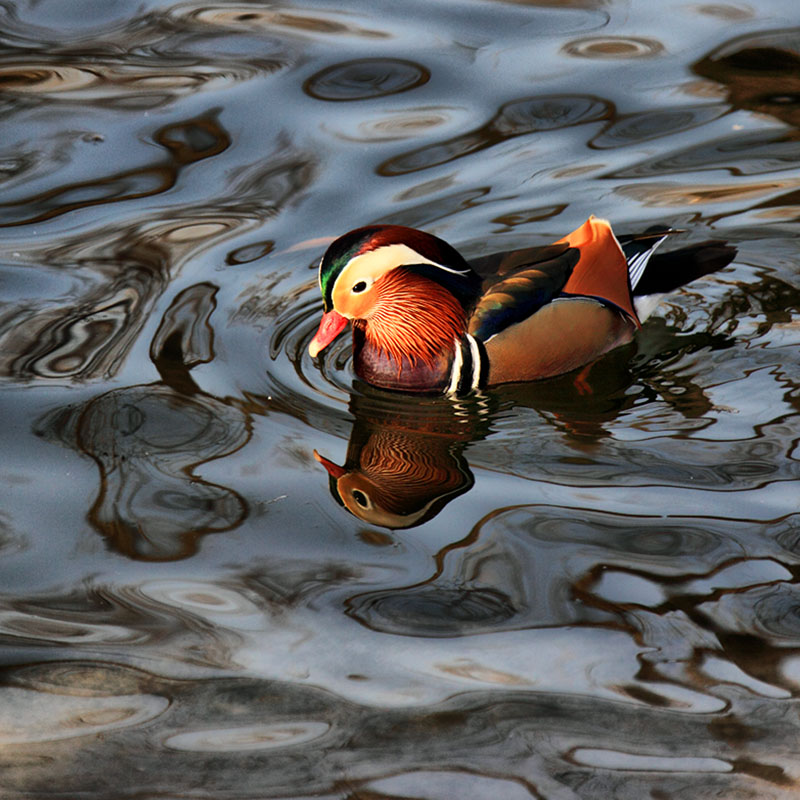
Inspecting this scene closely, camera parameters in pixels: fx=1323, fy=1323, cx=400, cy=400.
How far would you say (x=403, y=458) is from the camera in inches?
179

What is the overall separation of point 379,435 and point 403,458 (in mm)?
187

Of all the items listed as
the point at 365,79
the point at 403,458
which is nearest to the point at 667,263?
the point at 403,458

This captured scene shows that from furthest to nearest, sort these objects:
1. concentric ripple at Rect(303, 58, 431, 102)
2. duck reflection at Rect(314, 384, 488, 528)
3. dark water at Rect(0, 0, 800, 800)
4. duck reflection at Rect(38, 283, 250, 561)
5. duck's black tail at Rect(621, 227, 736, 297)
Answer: concentric ripple at Rect(303, 58, 431, 102)
duck's black tail at Rect(621, 227, 736, 297)
duck reflection at Rect(314, 384, 488, 528)
duck reflection at Rect(38, 283, 250, 561)
dark water at Rect(0, 0, 800, 800)

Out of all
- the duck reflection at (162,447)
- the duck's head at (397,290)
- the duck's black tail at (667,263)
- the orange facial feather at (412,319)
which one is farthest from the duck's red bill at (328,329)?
the duck's black tail at (667,263)

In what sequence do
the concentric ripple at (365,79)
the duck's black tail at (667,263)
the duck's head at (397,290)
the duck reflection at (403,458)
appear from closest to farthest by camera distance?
the duck reflection at (403,458)
the duck's head at (397,290)
the duck's black tail at (667,263)
the concentric ripple at (365,79)

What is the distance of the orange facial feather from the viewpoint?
199 inches

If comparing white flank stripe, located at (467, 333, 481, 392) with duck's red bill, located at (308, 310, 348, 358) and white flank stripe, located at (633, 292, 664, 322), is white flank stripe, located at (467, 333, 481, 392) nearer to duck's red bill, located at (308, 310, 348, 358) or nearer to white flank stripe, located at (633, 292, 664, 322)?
duck's red bill, located at (308, 310, 348, 358)

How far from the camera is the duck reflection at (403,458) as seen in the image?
424 centimetres

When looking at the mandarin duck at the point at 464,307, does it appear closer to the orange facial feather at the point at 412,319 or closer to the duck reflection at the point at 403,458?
the orange facial feather at the point at 412,319

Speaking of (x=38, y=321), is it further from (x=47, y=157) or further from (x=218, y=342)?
(x=47, y=157)

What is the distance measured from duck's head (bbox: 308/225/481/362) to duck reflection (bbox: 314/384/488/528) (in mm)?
236

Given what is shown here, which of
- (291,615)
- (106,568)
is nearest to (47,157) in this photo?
(106,568)

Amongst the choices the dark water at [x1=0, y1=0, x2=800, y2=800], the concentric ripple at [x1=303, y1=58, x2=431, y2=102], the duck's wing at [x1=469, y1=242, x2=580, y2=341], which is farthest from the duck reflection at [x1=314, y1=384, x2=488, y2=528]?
the concentric ripple at [x1=303, y1=58, x2=431, y2=102]

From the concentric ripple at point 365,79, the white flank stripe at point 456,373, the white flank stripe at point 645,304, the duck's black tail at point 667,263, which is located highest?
the concentric ripple at point 365,79
